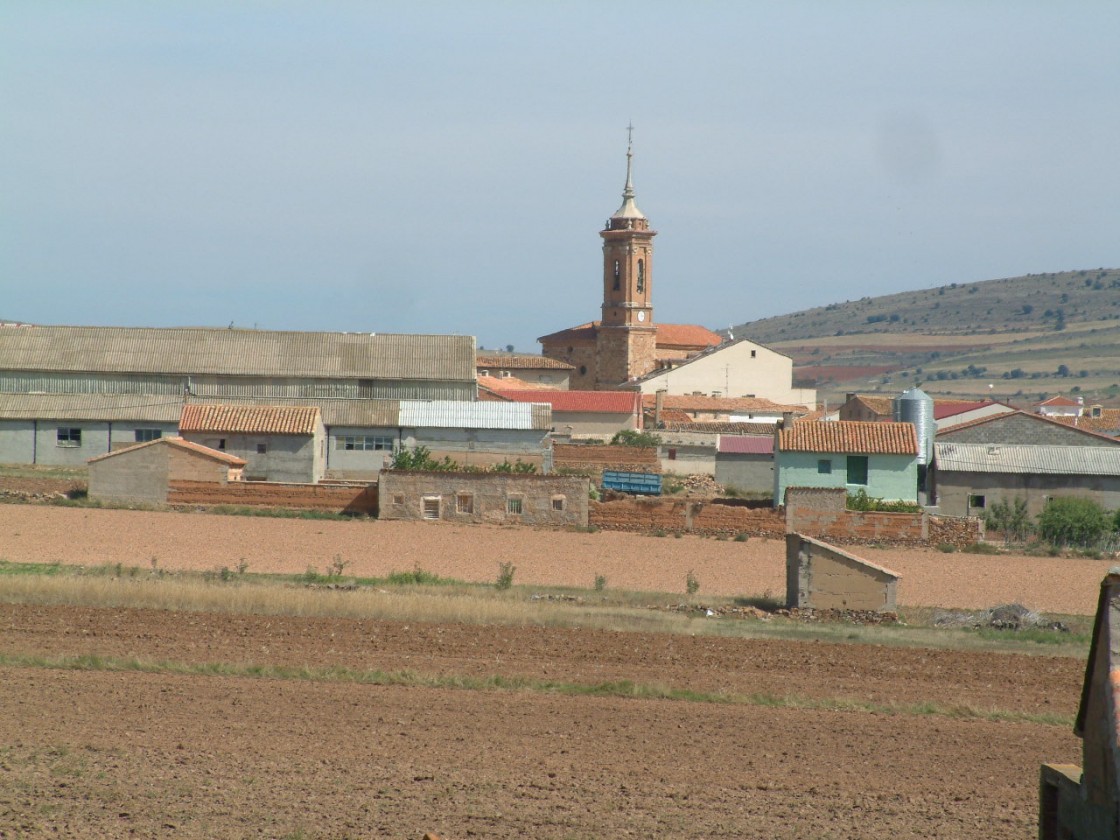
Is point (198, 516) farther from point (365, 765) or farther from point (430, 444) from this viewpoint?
point (365, 765)

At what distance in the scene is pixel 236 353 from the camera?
56.0m

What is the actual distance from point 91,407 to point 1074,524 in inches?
1267

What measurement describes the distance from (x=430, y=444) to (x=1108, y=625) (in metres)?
42.6

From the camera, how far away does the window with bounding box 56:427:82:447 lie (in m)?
49.2

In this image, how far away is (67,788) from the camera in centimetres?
1199

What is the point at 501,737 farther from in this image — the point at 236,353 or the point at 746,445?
the point at 236,353

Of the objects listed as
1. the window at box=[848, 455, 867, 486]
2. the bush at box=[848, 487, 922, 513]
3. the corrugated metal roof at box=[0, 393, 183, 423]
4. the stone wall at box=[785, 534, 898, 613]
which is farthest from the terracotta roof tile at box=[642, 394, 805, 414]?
the stone wall at box=[785, 534, 898, 613]

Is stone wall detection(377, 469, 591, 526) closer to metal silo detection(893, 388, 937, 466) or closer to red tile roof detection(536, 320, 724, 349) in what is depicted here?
metal silo detection(893, 388, 937, 466)

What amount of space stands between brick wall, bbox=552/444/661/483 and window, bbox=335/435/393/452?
6881 millimetres

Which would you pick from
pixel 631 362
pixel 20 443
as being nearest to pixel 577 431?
pixel 631 362

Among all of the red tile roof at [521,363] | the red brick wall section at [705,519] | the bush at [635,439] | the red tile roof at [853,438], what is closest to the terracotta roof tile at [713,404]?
the red tile roof at [521,363]

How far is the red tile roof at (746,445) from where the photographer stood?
174 feet

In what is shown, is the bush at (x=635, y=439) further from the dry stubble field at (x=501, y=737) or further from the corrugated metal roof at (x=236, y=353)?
the dry stubble field at (x=501, y=737)

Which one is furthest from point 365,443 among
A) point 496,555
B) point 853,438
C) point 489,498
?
point 496,555
